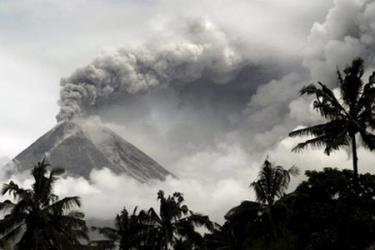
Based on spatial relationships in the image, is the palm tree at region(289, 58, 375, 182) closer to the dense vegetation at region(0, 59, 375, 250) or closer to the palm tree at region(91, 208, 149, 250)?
the dense vegetation at region(0, 59, 375, 250)

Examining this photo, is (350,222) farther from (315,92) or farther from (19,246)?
(19,246)

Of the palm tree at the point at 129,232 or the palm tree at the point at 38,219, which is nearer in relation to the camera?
the palm tree at the point at 38,219

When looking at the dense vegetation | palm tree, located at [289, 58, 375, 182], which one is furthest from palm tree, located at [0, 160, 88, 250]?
palm tree, located at [289, 58, 375, 182]

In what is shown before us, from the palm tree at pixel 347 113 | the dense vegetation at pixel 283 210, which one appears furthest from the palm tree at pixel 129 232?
the palm tree at pixel 347 113

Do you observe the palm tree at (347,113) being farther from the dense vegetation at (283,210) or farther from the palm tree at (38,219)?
the palm tree at (38,219)

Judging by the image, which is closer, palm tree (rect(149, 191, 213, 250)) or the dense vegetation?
the dense vegetation
